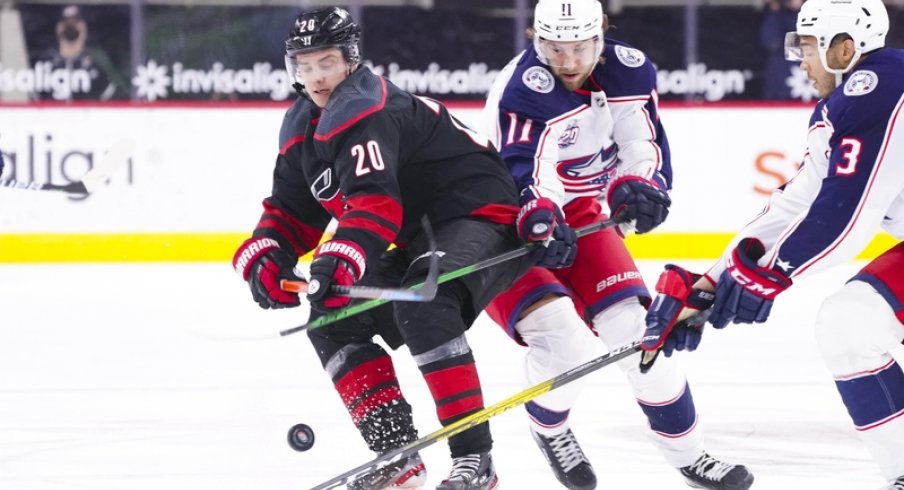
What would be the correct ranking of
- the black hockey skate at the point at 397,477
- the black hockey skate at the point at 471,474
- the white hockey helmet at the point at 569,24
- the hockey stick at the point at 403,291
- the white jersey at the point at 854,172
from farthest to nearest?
the white hockey helmet at the point at 569,24, the black hockey skate at the point at 397,477, the black hockey skate at the point at 471,474, the hockey stick at the point at 403,291, the white jersey at the point at 854,172

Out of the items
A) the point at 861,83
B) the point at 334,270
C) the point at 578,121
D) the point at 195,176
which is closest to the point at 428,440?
the point at 334,270

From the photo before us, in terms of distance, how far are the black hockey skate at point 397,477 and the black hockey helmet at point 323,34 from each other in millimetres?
855

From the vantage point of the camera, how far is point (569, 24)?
10.5ft

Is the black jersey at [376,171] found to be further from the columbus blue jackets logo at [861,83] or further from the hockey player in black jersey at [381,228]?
the columbus blue jackets logo at [861,83]

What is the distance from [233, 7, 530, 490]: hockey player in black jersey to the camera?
9.05 feet

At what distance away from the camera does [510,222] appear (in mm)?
3080

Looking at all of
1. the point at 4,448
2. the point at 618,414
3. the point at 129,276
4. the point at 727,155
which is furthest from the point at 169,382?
the point at 727,155

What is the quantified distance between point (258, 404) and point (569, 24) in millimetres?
1516

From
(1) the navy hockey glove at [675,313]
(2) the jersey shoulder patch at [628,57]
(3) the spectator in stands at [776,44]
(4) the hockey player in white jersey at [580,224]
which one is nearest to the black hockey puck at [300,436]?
(4) the hockey player in white jersey at [580,224]

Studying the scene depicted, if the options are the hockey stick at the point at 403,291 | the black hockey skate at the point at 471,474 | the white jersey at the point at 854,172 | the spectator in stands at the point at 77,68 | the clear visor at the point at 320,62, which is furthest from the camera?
the spectator in stands at the point at 77,68

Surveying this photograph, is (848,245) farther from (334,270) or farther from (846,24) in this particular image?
(334,270)

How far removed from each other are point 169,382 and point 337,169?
1.79 metres

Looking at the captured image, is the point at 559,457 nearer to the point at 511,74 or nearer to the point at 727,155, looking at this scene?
the point at 511,74

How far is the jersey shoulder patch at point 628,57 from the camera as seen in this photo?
11.0 feet
